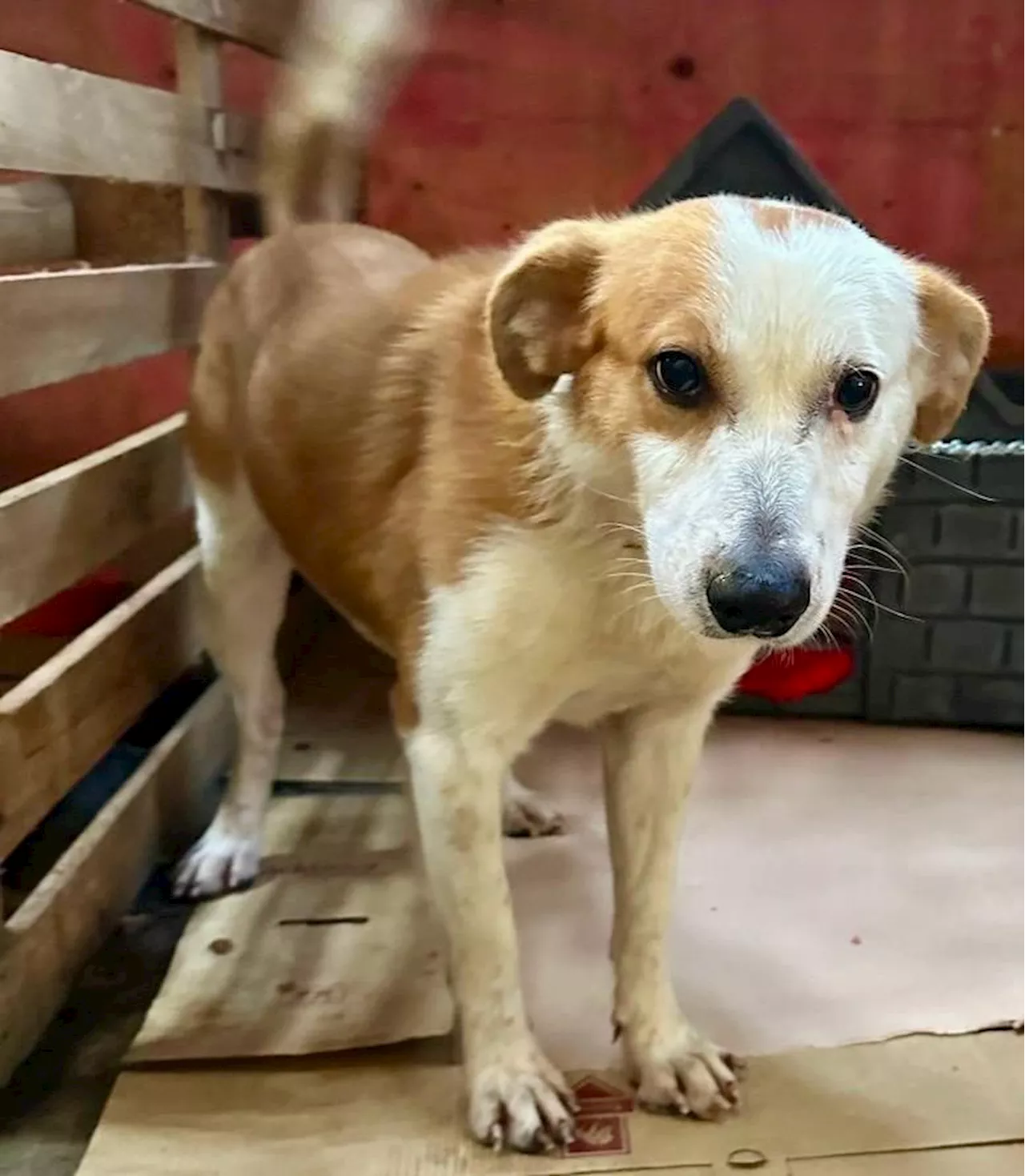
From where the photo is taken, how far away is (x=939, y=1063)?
4.51ft

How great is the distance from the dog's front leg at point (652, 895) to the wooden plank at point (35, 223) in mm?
1050

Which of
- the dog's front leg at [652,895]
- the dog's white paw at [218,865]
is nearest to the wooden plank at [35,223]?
the dog's white paw at [218,865]

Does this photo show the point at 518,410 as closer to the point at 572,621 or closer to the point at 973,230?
the point at 572,621

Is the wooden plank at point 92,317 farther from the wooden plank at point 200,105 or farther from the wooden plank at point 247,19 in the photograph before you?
the wooden plank at point 247,19

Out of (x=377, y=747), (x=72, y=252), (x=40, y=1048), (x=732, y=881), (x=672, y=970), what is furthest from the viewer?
(x=377, y=747)

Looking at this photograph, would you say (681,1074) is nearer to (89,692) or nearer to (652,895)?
(652,895)

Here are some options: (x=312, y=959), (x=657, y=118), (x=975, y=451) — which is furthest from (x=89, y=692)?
(x=657, y=118)

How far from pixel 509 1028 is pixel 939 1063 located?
1.48ft

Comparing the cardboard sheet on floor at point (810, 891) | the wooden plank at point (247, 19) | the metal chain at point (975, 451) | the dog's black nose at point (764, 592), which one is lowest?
the cardboard sheet on floor at point (810, 891)

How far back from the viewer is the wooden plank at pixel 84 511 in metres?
1.41

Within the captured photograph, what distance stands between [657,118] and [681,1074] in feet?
6.04

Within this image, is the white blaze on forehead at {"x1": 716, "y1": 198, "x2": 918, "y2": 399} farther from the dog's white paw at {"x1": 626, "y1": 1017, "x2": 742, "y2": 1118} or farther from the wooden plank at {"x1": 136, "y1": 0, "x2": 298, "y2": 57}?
the wooden plank at {"x1": 136, "y1": 0, "x2": 298, "y2": 57}

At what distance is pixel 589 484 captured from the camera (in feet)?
3.65

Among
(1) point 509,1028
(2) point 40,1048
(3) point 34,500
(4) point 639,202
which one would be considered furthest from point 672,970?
(4) point 639,202
